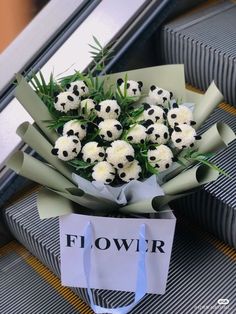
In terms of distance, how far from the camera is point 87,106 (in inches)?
33.1

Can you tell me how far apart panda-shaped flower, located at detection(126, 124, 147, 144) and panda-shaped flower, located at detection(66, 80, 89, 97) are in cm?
12

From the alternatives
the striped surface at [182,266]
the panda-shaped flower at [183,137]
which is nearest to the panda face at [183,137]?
the panda-shaped flower at [183,137]

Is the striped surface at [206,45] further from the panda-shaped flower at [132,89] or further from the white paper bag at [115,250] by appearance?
the white paper bag at [115,250]

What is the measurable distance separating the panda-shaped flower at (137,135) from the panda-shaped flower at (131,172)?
3 centimetres

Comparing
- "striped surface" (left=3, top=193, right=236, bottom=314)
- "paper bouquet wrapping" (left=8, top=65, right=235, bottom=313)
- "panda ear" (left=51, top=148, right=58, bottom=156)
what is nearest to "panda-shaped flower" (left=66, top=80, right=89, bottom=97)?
"paper bouquet wrapping" (left=8, top=65, right=235, bottom=313)

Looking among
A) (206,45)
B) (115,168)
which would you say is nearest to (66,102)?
(115,168)

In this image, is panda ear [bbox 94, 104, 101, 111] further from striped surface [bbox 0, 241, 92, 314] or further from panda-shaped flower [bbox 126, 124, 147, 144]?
striped surface [bbox 0, 241, 92, 314]

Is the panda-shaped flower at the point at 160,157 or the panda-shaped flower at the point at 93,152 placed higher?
the panda-shaped flower at the point at 93,152

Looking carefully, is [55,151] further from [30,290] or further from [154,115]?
[30,290]

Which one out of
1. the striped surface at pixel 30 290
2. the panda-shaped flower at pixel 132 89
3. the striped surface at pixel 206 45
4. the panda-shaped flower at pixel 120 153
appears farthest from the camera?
the striped surface at pixel 206 45

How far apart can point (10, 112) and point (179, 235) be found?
0.45 metres

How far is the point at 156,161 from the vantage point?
782 mm

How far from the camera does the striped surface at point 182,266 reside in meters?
0.91

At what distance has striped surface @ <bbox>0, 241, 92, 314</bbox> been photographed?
1.02m
